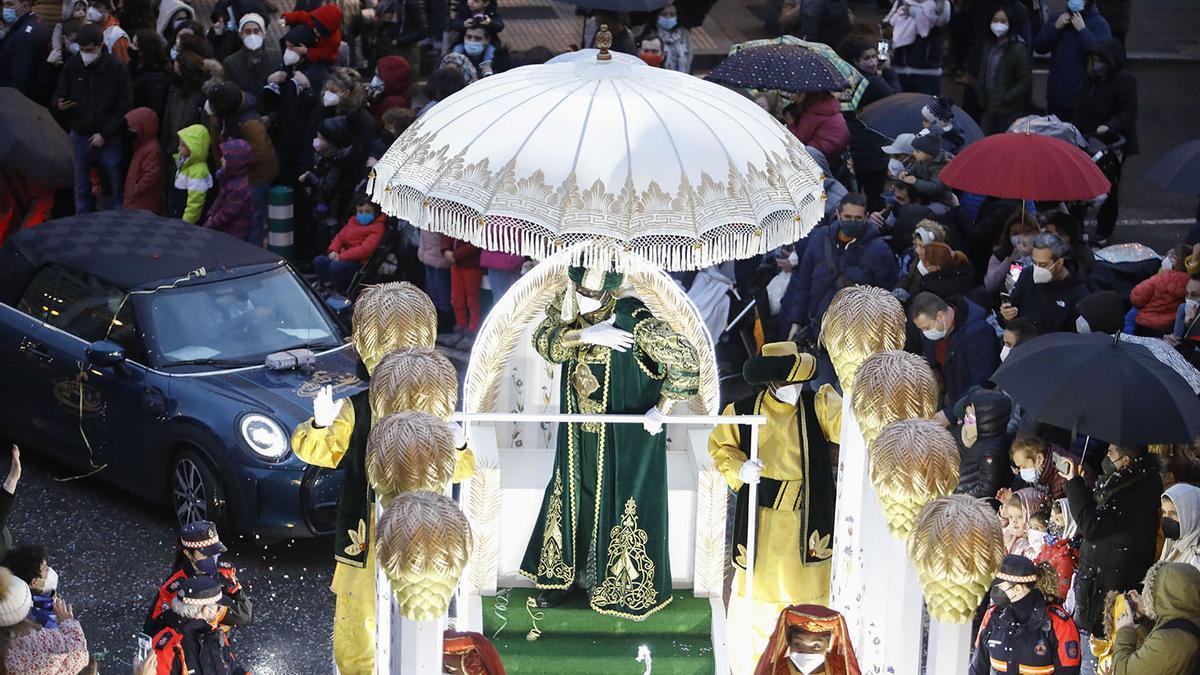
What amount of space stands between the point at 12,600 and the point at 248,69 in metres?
9.41

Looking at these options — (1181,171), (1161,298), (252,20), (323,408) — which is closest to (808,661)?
(323,408)

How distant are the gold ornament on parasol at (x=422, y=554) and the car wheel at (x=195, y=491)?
5.46 metres

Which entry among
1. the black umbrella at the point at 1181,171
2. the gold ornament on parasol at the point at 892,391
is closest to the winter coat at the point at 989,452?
the black umbrella at the point at 1181,171

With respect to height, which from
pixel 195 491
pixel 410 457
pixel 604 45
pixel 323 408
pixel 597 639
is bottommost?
pixel 195 491

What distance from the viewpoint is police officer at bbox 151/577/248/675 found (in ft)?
28.0

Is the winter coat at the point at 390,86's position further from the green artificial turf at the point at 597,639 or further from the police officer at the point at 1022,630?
the police officer at the point at 1022,630

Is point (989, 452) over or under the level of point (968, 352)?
under

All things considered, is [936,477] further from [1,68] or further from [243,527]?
[1,68]

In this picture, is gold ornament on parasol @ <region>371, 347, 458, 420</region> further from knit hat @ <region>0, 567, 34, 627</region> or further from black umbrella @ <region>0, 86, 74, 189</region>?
black umbrella @ <region>0, 86, 74, 189</region>

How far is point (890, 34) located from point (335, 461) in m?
11.0

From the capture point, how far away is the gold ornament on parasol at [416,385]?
7359mm

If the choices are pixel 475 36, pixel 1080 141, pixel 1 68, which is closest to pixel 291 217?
pixel 475 36

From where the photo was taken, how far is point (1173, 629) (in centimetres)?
816

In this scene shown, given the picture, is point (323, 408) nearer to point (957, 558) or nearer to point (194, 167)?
point (957, 558)
